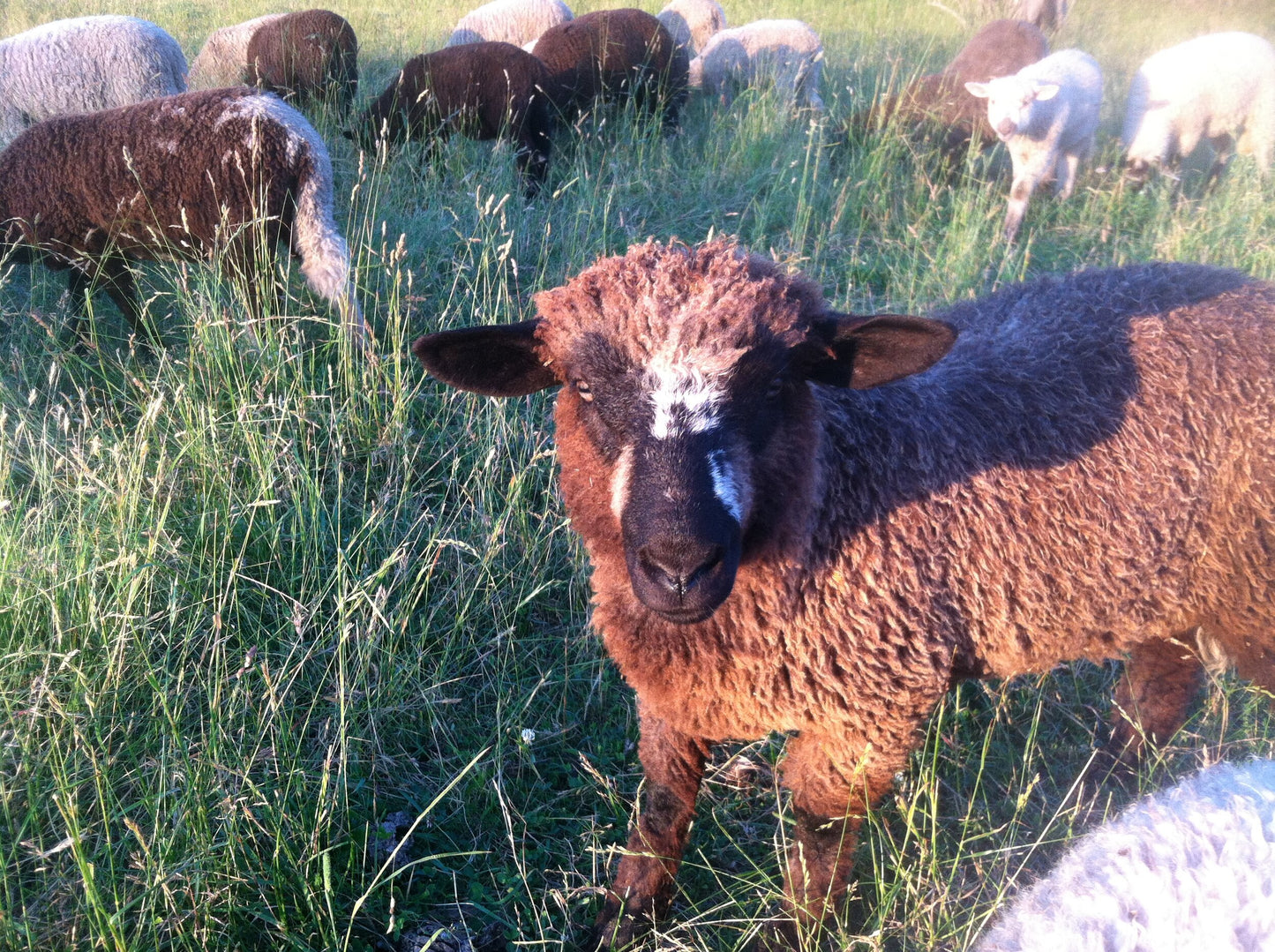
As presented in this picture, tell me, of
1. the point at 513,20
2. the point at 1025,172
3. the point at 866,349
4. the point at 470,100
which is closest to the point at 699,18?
the point at 513,20

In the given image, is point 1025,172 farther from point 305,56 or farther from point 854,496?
point 305,56

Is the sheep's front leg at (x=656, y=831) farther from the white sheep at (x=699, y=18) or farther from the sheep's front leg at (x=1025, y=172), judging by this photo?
the white sheep at (x=699, y=18)

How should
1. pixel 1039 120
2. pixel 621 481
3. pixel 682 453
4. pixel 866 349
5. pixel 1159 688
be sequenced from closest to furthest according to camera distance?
1. pixel 682 453
2. pixel 621 481
3. pixel 866 349
4. pixel 1159 688
5. pixel 1039 120

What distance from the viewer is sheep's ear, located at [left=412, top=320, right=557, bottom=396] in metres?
2.11

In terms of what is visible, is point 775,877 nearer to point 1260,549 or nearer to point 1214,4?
point 1260,549

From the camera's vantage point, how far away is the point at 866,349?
2141 mm

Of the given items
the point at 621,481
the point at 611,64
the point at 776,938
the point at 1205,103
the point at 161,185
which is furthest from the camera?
the point at 611,64

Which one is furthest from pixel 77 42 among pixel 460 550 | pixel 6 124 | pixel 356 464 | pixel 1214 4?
pixel 1214 4

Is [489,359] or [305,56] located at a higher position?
[305,56]

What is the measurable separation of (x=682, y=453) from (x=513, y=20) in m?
11.3

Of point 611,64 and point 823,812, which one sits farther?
point 611,64

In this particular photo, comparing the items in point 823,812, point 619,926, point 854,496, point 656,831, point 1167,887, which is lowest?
point 619,926

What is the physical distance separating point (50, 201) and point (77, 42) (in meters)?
4.55

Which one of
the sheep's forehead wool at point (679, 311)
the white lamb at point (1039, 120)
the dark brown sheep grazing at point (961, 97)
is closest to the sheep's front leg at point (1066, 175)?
the white lamb at point (1039, 120)
